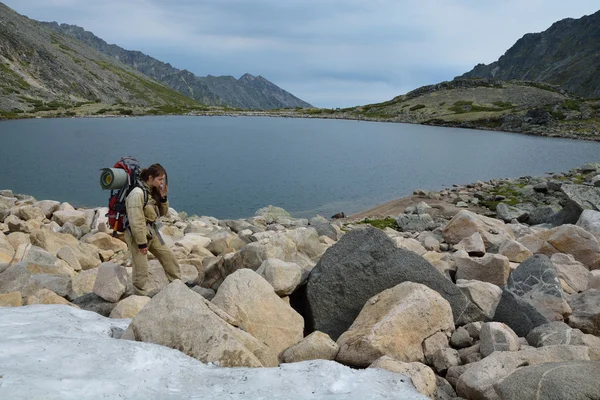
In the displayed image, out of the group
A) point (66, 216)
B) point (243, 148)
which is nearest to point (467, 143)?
point (243, 148)

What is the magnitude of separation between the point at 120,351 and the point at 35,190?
39.3m

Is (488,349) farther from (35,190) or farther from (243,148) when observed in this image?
(243,148)

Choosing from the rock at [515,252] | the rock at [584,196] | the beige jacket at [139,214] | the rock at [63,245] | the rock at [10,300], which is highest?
the beige jacket at [139,214]

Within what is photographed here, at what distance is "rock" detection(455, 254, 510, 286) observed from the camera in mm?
11273

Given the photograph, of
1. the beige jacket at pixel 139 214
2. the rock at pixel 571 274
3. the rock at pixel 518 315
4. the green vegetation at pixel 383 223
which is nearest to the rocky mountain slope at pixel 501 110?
the green vegetation at pixel 383 223

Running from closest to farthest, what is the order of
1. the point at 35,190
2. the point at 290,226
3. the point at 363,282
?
the point at 363,282 → the point at 290,226 → the point at 35,190

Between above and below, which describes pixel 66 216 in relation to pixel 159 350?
below

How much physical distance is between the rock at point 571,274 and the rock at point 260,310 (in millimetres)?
7405

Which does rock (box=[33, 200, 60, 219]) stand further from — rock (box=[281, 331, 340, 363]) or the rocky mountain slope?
the rocky mountain slope

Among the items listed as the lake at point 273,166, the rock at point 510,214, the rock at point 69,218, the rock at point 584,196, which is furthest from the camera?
the lake at point 273,166

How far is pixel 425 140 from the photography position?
3932 inches

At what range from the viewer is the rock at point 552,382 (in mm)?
5582

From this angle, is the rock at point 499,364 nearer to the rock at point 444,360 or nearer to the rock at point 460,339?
the rock at point 444,360

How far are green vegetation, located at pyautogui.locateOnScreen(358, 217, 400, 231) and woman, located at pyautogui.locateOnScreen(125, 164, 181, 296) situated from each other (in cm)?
1760
